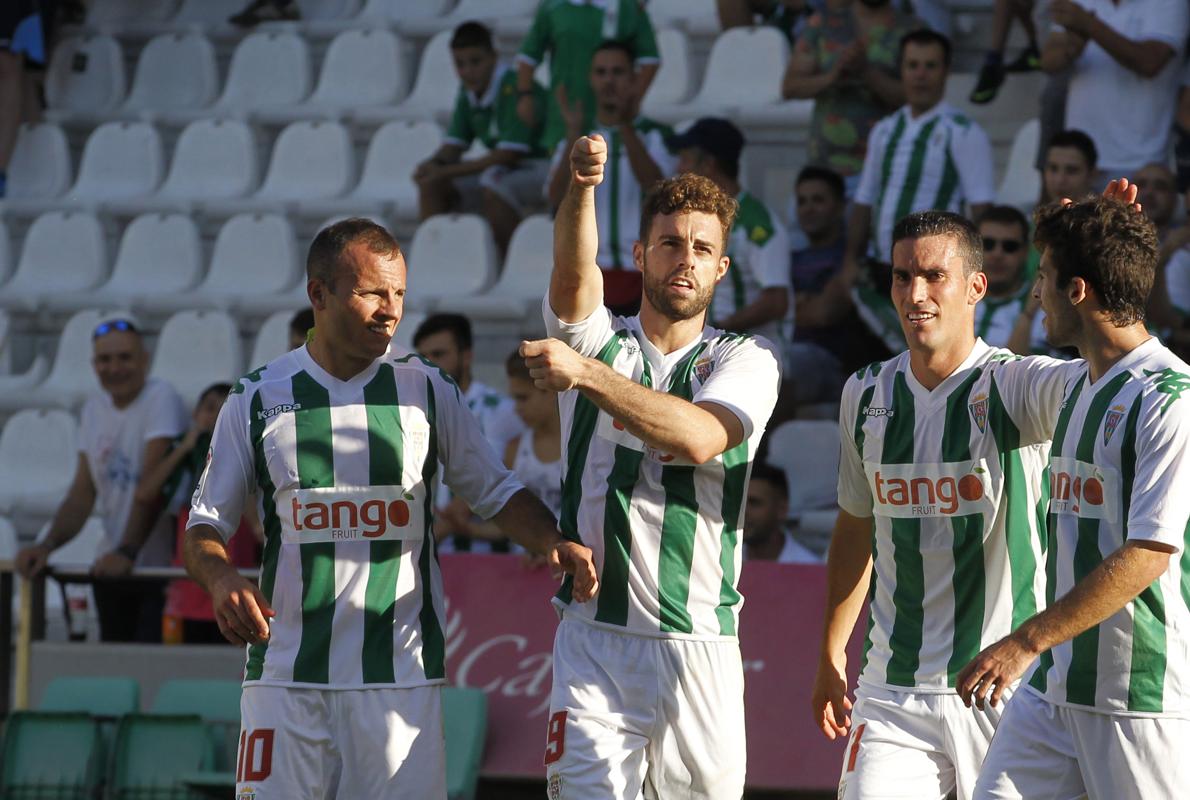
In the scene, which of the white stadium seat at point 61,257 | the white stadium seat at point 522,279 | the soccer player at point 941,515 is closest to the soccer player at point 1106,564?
the soccer player at point 941,515

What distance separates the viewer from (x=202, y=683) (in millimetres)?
8742

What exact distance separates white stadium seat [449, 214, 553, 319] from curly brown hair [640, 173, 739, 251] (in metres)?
6.15

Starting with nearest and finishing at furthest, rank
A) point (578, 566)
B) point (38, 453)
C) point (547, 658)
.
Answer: point (578, 566) < point (547, 658) < point (38, 453)

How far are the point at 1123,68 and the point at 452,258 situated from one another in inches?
177

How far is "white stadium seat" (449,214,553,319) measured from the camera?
11.4m

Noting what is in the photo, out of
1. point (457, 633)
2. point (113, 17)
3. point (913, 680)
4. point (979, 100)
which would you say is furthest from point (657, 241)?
point (113, 17)

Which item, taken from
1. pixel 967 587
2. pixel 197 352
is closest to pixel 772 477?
pixel 967 587

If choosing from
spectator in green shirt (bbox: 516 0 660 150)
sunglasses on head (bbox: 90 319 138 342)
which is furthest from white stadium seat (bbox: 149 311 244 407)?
spectator in green shirt (bbox: 516 0 660 150)

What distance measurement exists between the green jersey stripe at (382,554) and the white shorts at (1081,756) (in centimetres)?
174

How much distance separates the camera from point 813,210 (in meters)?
10.0

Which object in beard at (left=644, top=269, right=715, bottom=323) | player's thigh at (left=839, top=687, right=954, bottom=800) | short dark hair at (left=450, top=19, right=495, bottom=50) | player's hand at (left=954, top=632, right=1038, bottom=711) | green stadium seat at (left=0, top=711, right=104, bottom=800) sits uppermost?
short dark hair at (left=450, top=19, right=495, bottom=50)

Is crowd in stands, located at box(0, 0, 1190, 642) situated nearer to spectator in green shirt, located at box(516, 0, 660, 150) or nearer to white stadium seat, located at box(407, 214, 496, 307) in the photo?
spectator in green shirt, located at box(516, 0, 660, 150)

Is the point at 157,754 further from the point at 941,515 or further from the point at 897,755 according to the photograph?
the point at 941,515

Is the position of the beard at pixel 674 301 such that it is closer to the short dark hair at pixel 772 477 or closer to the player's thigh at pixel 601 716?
the player's thigh at pixel 601 716
